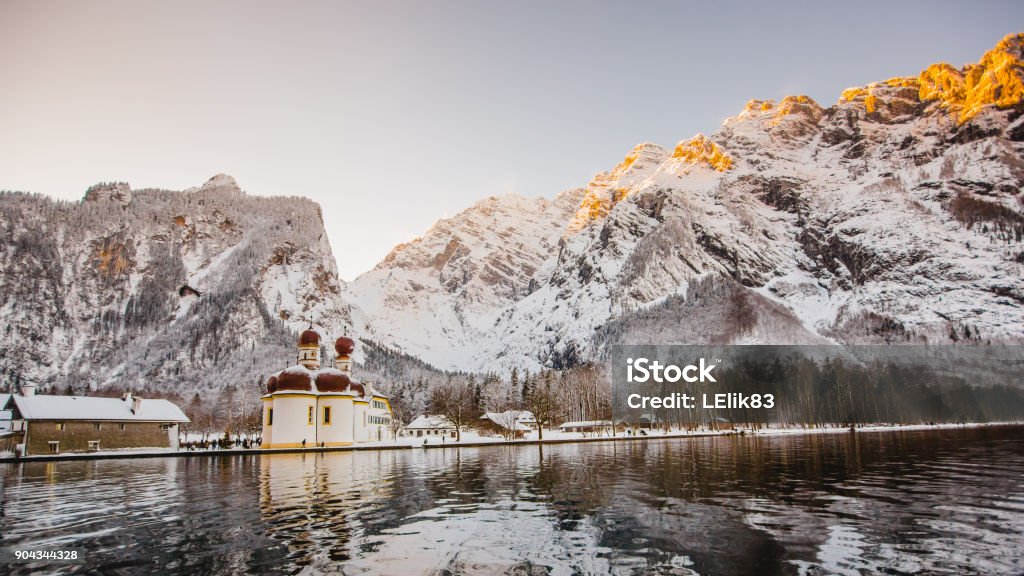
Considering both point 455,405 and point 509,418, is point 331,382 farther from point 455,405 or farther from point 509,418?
point 455,405

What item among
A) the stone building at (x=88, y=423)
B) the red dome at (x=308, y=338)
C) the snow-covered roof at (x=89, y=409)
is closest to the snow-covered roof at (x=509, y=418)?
the red dome at (x=308, y=338)

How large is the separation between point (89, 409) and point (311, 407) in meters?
23.7

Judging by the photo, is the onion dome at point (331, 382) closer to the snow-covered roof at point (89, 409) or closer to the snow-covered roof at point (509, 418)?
the snow-covered roof at point (89, 409)

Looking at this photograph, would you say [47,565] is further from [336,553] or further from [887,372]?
[887,372]

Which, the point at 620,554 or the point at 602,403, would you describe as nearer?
the point at 620,554

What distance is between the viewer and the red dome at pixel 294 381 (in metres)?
72.2

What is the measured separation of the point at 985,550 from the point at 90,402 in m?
81.2

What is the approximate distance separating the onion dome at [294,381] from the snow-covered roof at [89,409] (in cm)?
1422

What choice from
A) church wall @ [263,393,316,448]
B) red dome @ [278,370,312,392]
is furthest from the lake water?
red dome @ [278,370,312,392]

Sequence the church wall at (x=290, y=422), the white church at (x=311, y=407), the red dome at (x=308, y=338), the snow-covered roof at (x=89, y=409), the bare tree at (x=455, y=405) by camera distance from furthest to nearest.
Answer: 1. the bare tree at (x=455, y=405)
2. the red dome at (x=308, y=338)
3. the white church at (x=311, y=407)
4. the church wall at (x=290, y=422)
5. the snow-covered roof at (x=89, y=409)

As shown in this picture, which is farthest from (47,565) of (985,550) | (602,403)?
(602,403)

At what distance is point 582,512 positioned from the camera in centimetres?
1984

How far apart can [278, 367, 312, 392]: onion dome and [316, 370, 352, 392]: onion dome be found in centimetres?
194

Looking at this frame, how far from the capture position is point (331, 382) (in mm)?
75562
